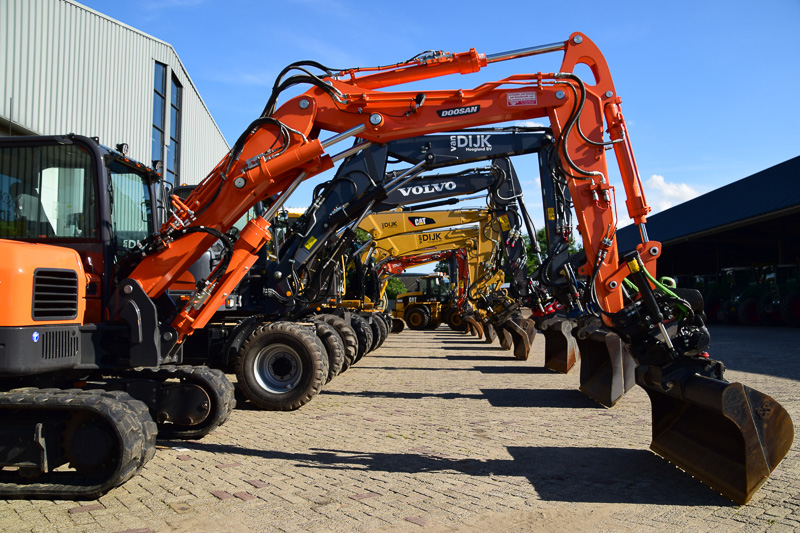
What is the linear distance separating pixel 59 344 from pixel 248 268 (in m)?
1.90

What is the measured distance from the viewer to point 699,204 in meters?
40.7

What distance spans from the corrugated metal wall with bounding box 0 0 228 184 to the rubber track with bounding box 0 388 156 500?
14277mm

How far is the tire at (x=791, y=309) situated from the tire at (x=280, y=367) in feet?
78.5

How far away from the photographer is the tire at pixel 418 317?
119 ft

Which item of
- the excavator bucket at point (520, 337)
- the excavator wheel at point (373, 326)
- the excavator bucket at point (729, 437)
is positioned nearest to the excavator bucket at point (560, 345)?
the excavator bucket at point (520, 337)

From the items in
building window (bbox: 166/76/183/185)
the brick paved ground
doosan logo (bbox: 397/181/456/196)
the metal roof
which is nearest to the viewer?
the brick paved ground

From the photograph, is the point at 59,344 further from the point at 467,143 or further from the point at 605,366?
the point at 605,366

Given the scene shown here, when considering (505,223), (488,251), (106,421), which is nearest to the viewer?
(106,421)

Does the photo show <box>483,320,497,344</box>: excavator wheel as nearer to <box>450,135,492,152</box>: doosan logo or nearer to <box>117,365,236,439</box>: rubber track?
<box>450,135,492,152</box>: doosan logo

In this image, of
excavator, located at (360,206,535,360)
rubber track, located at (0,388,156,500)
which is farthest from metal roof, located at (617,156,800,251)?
rubber track, located at (0,388,156,500)

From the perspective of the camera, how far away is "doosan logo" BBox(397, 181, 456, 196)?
42.3 ft

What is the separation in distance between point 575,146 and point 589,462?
3.39m

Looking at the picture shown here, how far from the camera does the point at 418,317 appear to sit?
36.4m

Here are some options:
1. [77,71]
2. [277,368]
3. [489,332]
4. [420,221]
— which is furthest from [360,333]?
[77,71]
